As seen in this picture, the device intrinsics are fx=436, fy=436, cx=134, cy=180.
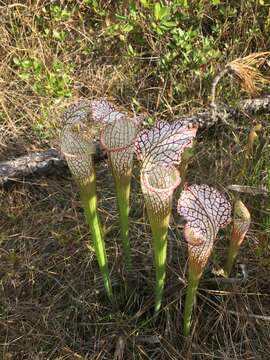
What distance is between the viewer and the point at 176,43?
2205 millimetres

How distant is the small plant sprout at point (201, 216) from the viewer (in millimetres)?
1053

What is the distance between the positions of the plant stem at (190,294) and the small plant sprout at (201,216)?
43 mm

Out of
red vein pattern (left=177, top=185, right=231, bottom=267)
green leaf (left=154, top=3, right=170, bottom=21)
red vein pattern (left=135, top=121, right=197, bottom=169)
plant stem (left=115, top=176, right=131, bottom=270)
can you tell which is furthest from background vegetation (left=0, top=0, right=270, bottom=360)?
red vein pattern (left=135, top=121, right=197, bottom=169)

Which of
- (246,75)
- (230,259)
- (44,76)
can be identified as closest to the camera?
(230,259)

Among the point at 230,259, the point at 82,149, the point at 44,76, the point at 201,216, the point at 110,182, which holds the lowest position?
the point at 110,182

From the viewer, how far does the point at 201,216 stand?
1.06 meters

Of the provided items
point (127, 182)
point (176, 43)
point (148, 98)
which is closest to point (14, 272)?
point (127, 182)

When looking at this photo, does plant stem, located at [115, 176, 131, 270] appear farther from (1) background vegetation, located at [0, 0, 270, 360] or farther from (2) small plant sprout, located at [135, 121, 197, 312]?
(1) background vegetation, located at [0, 0, 270, 360]

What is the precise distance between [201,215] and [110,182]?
0.90m

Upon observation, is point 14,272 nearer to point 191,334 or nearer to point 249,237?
point 191,334

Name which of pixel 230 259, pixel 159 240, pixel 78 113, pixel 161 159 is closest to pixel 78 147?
pixel 78 113

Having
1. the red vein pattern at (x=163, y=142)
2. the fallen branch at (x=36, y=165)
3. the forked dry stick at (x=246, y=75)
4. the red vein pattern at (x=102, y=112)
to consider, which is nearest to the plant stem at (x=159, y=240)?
the red vein pattern at (x=163, y=142)

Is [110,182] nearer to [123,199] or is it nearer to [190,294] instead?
[123,199]

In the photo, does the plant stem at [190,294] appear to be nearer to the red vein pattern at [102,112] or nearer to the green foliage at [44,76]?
the red vein pattern at [102,112]
